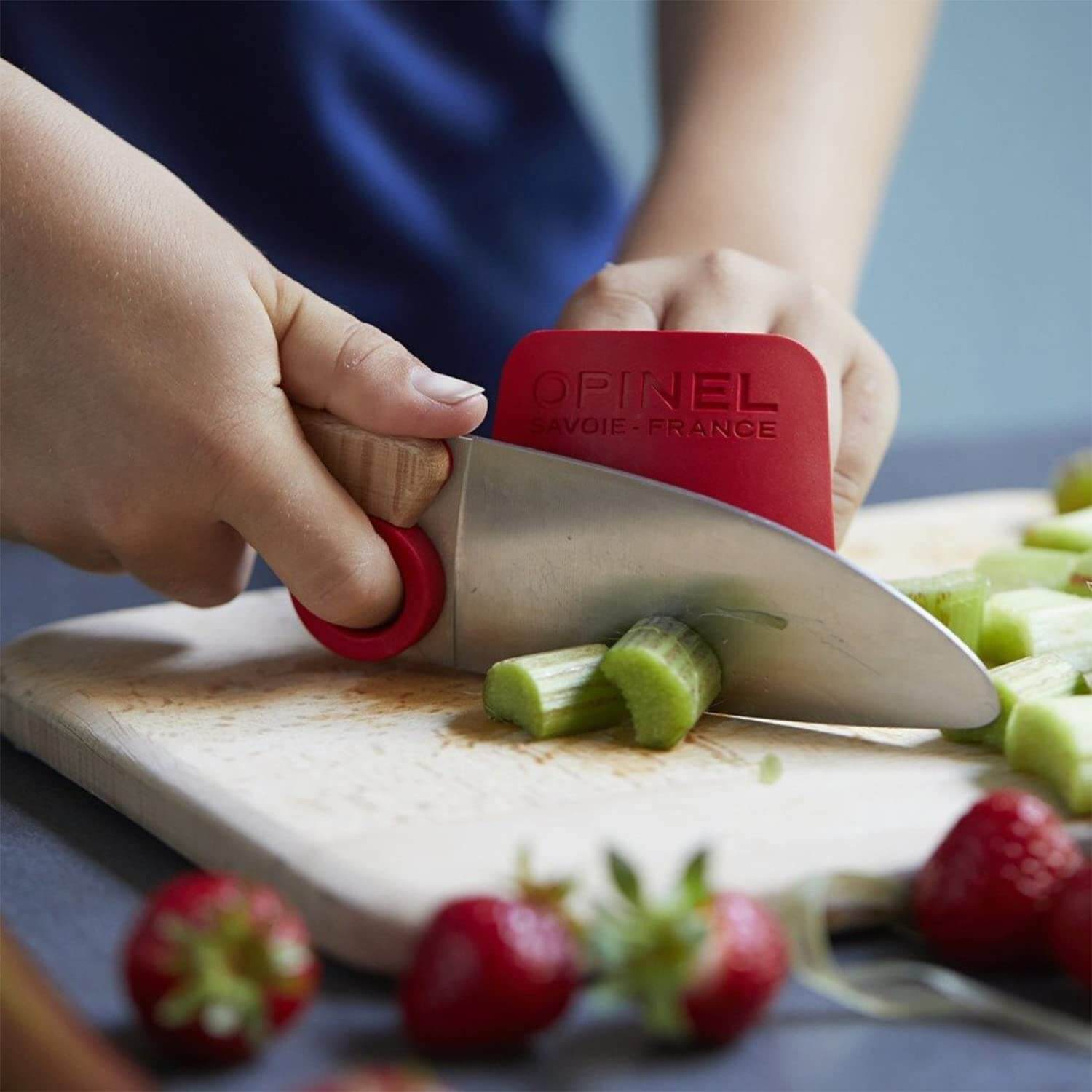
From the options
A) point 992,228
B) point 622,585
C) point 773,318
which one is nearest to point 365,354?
point 622,585

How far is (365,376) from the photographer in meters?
1.48

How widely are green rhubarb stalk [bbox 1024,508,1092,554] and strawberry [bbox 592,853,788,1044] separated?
1189mm

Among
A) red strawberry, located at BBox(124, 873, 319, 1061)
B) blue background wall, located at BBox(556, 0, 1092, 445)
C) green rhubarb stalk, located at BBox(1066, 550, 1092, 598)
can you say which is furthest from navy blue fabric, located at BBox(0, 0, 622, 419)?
blue background wall, located at BBox(556, 0, 1092, 445)

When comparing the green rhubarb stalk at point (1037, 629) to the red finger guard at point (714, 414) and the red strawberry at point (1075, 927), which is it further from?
the red strawberry at point (1075, 927)

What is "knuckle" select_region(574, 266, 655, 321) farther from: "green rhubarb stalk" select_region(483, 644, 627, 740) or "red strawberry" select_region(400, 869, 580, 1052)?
"red strawberry" select_region(400, 869, 580, 1052)

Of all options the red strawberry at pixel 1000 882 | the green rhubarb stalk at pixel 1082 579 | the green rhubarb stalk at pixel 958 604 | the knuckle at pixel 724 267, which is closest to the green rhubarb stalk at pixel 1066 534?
the green rhubarb stalk at pixel 1082 579

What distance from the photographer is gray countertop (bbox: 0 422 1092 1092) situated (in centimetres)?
90

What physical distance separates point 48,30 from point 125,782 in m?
1.28

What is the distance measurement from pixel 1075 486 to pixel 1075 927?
4.89 ft

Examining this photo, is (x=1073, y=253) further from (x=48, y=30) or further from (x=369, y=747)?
(x=369, y=747)

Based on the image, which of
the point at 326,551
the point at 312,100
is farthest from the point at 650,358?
the point at 312,100

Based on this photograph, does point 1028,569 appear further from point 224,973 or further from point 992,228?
point 992,228

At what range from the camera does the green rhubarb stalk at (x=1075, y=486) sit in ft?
7.57

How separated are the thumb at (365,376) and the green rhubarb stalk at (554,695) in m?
0.25
